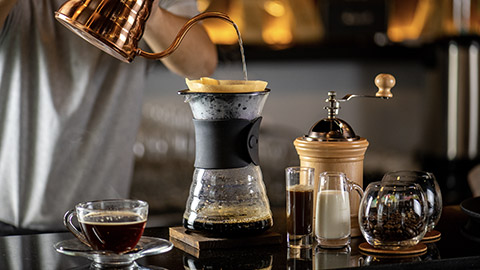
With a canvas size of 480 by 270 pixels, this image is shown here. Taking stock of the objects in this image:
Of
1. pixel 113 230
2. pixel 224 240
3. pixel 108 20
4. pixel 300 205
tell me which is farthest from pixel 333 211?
pixel 108 20

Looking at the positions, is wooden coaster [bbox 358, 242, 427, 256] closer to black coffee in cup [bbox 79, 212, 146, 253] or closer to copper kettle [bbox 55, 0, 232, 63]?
black coffee in cup [bbox 79, 212, 146, 253]

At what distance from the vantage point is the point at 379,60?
359cm

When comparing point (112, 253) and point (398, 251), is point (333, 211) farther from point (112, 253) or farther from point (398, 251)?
point (112, 253)

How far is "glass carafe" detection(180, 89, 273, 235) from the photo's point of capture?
1116mm

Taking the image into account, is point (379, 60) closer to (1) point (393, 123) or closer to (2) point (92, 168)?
(1) point (393, 123)

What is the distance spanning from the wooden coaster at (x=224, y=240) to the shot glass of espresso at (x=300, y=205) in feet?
0.14

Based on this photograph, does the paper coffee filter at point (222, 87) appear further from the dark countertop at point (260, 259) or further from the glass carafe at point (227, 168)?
the dark countertop at point (260, 259)

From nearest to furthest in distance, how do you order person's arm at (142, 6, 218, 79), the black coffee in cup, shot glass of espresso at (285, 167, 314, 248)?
the black coffee in cup
shot glass of espresso at (285, 167, 314, 248)
person's arm at (142, 6, 218, 79)

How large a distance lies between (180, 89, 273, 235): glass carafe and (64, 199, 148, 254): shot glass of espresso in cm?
13

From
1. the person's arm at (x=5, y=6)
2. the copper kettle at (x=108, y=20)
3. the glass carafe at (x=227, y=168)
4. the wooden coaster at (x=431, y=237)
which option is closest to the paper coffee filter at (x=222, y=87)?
the glass carafe at (x=227, y=168)

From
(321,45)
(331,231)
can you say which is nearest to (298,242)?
(331,231)

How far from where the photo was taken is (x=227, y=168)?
1123mm

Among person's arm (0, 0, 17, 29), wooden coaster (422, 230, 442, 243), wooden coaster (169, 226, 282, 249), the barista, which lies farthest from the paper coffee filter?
person's arm (0, 0, 17, 29)

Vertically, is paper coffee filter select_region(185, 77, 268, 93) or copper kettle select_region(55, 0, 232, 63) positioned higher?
copper kettle select_region(55, 0, 232, 63)
